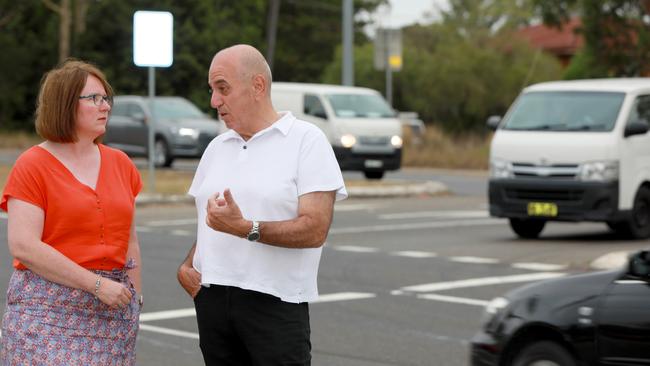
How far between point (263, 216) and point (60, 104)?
85cm

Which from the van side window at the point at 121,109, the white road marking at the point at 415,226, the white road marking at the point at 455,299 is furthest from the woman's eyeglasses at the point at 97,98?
the van side window at the point at 121,109

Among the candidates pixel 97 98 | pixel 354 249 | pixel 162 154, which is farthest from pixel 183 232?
pixel 162 154

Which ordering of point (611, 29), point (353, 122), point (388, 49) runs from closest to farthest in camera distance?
1. point (353, 122)
2. point (611, 29)
3. point (388, 49)

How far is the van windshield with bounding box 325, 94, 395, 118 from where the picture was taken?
3062cm

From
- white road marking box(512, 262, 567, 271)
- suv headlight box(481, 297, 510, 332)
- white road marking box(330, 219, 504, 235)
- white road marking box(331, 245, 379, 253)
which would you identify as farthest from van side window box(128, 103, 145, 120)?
suv headlight box(481, 297, 510, 332)

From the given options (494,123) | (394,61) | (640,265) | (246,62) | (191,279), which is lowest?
(394,61)

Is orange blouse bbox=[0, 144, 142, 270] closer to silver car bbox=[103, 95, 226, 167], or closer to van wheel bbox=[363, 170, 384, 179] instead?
van wheel bbox=[363, 170, 384, 179]

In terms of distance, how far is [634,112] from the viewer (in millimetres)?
19062

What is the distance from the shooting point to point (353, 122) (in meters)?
30.1

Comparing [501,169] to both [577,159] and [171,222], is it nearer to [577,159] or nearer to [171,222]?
[577,159]

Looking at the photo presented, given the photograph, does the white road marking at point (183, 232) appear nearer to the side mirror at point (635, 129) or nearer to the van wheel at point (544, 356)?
the side mirror at point (635, 129)

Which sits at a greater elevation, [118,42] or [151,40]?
[151,40]

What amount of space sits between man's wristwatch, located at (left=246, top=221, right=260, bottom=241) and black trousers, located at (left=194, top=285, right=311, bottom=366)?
8.9 inches

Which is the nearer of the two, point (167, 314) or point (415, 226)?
point (167, 314)
